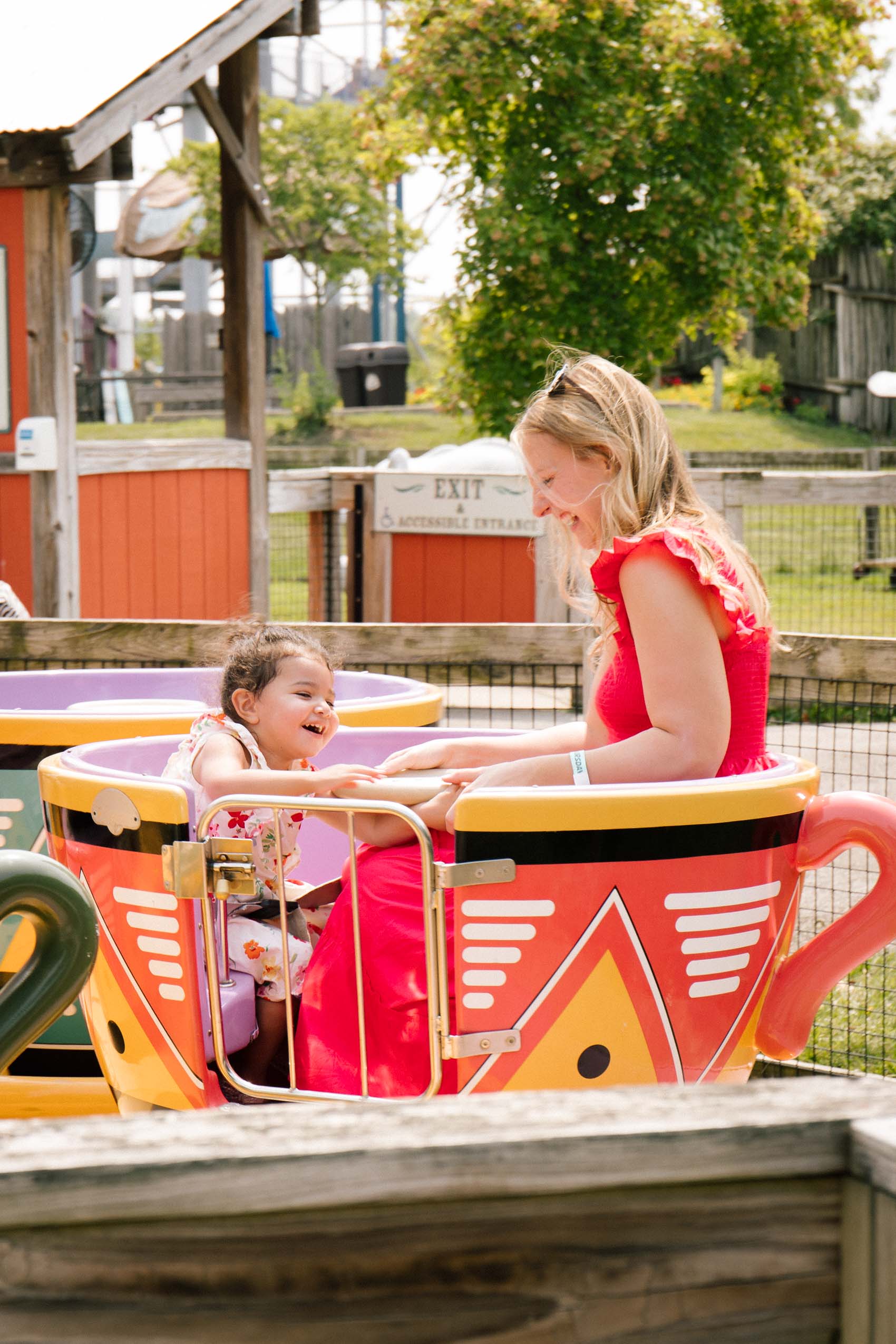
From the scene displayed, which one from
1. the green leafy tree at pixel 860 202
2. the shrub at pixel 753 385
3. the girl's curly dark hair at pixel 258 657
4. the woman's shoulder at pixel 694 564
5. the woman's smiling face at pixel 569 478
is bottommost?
the girl's curly dark hair at pixel 258 657

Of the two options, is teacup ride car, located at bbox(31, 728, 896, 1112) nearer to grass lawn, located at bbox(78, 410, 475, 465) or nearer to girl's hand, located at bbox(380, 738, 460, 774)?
girl's hand, located at bbox(380, 738, 460, 774)

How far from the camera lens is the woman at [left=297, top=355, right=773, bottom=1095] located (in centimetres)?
230

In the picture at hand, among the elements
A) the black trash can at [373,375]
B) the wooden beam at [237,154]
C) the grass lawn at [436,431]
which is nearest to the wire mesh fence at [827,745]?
the wooden beam at [237,154]

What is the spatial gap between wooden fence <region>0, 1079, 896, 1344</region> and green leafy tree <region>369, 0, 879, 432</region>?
9.73 m

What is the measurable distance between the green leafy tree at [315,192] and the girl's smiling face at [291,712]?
18741 mm

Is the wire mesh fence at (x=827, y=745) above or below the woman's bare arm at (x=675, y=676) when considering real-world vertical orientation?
below

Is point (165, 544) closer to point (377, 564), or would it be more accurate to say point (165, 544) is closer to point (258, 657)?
point (377, 564)

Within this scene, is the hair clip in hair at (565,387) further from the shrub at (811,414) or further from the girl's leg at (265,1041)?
the shrub at (811,414)

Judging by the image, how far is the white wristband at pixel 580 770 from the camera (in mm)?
2365

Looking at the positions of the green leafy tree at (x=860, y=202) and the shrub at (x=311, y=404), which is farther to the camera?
the shrub at (x=311, y=404)

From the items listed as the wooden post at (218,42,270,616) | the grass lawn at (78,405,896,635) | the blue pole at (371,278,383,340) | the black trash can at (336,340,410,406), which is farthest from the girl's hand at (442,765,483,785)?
the blue pole at (371,278,383,340)

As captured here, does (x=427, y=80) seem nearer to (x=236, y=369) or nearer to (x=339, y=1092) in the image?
(x=236, y=369)

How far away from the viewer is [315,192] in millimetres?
22297

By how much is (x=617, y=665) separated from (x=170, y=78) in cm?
470
